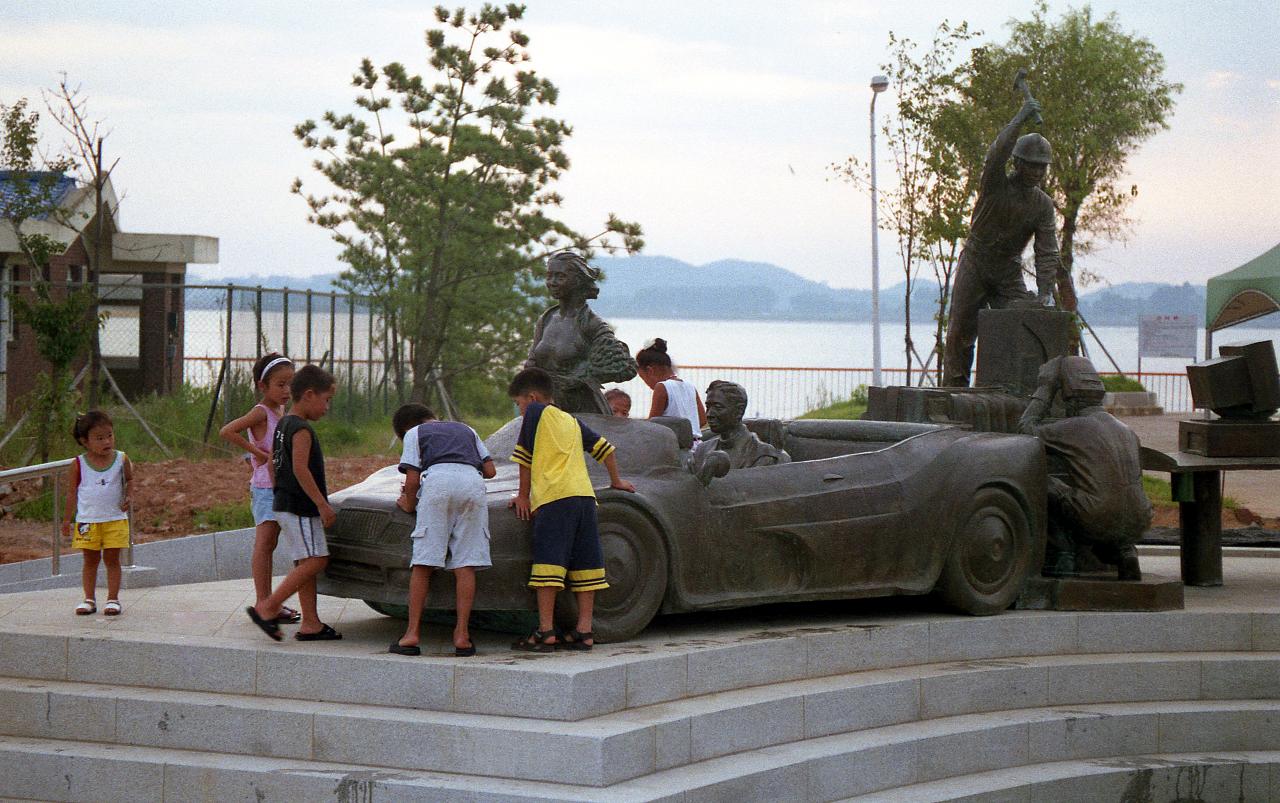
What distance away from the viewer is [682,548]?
716cm

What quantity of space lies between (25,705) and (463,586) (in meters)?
2.11

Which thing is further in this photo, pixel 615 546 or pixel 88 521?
pixel 88 521

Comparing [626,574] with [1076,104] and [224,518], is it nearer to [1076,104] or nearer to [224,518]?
[224,518]

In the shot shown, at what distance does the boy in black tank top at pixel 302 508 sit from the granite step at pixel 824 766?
91cm

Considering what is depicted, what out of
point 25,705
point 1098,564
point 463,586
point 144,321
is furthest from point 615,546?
point 144,321

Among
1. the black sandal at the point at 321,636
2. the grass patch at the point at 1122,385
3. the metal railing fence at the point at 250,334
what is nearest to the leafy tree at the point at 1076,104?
the grass patch at the point at 1122,385

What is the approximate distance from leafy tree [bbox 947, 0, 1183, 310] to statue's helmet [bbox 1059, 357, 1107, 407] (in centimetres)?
1466

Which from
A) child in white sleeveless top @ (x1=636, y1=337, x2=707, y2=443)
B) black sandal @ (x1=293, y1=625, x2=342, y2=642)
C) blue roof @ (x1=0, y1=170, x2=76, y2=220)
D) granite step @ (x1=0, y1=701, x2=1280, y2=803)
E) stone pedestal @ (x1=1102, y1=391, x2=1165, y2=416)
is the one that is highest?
blue roof @ (x1=0, y1=170, x2=76, y2=220)

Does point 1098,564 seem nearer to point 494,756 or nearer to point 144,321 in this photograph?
point 494,756

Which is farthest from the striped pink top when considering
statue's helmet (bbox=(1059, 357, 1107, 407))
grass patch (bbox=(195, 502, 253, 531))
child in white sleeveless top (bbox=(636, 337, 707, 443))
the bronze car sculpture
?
grass patch (bbox=(195, 502, 253, 531))

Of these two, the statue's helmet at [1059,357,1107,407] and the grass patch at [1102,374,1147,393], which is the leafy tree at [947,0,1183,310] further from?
the statue's helmet at [1059,357,1107,407]

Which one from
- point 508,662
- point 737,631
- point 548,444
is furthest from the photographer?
point 737,631

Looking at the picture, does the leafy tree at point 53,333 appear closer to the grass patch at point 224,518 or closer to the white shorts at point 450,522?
the grass patch at point 224,518

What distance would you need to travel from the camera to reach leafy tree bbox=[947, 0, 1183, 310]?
82.1 ft
